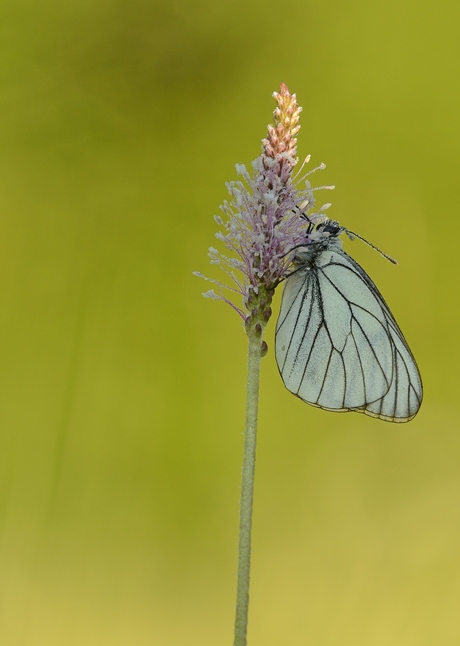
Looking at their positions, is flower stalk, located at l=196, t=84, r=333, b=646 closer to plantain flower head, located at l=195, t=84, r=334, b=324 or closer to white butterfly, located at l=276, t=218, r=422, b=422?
plantain flower head, located at l=195, t=84, r=334, b=324

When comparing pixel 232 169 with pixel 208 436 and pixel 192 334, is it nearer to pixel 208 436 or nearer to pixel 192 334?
pixel 192 334

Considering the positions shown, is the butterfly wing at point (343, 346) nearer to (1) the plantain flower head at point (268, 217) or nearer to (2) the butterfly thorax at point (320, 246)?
(2) the butterfly thorax at point (320, 246)

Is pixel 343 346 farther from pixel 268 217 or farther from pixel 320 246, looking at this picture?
pixel 268 217

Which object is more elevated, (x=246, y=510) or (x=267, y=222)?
(x=267, y=222)

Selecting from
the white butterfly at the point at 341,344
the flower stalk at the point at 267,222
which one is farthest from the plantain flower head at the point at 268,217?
the white butterfly at the point at 341,344

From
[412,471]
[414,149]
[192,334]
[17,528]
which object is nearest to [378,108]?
[414,149]

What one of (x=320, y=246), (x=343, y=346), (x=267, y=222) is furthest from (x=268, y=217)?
(x=343, y=346)

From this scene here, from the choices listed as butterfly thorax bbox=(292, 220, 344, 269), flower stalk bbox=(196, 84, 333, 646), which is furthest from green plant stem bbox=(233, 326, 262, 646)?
butterfly thorax bbox=(292, 220, 344, 269)
